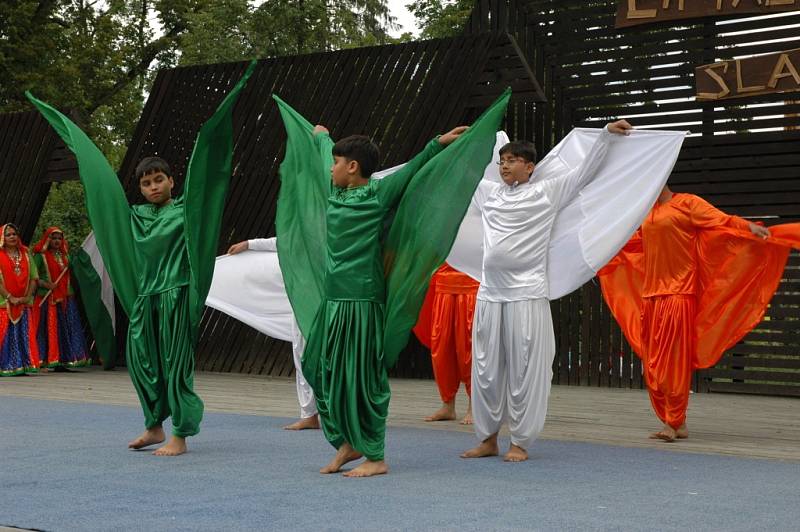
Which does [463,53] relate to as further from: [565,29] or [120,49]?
[120,49]

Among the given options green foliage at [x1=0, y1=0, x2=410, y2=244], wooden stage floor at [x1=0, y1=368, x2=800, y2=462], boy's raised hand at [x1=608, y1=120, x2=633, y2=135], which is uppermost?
green foliage at [x1=0, y1=0, x2=410, y2=244]

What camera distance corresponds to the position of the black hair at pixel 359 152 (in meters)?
5.35

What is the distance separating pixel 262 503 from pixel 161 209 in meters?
2.28

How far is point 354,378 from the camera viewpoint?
5188mm

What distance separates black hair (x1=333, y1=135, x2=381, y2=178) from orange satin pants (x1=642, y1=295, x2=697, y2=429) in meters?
2.38

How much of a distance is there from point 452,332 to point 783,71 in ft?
12.9

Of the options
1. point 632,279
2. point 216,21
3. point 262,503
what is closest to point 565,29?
point 632,279

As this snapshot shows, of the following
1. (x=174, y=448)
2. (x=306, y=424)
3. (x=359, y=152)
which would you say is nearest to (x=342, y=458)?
(x=174, y=448)

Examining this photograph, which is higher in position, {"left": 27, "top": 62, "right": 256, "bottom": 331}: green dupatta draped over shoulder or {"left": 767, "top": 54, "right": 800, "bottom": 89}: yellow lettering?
{"left": 767, "top": 54, "right": 800, "bottom": 89}: yellow lettering

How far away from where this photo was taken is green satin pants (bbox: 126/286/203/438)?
19.4 feet

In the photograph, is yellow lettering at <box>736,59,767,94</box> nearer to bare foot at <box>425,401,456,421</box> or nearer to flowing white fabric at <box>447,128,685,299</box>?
flowing white fabric at <box>447,128,685,299</box>

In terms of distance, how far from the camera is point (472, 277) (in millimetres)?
7426

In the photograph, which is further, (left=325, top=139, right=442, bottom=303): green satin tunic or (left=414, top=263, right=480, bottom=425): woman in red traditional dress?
(left=414, top=263, right=480, bottom=425): woman in red traditional dress

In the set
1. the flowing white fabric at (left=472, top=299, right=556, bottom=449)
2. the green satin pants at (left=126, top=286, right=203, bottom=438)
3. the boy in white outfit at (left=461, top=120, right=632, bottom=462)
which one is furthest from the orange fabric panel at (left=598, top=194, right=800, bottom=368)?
the green satin pants at (left=126, top=286, right=203, bottom=438)
